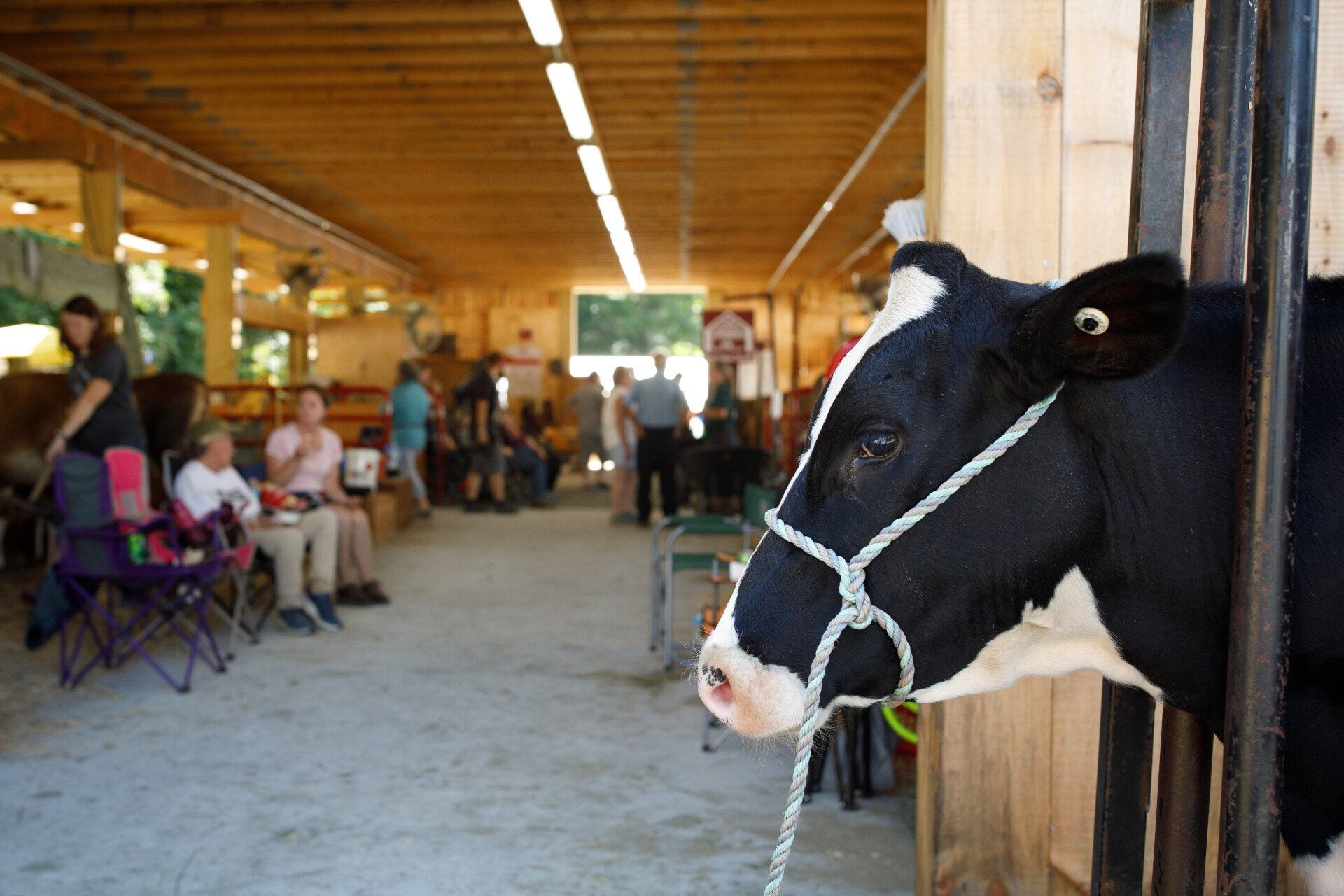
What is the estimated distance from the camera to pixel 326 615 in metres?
6.01

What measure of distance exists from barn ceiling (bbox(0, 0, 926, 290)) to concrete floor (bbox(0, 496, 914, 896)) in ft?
14.4

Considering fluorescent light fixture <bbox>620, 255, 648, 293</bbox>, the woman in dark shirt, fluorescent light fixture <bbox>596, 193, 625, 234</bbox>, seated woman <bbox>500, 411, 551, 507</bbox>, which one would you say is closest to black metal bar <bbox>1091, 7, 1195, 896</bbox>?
the woman in dark shirt

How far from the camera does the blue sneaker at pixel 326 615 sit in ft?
19.6

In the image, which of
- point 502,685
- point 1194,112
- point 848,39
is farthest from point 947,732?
point 848,39

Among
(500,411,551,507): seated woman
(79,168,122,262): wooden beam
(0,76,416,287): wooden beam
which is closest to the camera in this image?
(0,76,416,287): wooden beam

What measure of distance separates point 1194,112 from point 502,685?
3.73 m

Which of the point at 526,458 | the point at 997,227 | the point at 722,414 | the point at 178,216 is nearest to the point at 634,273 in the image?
the point at 722,414

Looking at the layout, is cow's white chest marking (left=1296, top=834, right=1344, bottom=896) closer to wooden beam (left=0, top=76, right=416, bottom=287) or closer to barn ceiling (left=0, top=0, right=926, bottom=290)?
barn ceiling (left=0, top=0, right=926, bottom=290)

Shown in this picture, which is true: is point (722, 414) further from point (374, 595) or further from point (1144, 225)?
point (1144, 225)

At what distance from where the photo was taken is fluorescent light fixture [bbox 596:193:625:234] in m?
13.6

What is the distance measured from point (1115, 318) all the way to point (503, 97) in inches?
346

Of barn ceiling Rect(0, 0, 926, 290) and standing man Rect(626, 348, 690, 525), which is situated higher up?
barn ceiling Rect(0, 0, 926, 290)

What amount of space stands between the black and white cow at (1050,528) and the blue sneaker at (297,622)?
5147 millimetres

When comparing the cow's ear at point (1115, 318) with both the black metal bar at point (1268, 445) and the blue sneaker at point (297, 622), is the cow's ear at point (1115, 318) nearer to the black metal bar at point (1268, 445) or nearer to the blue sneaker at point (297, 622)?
the black metal bar at point (1268, 445)
